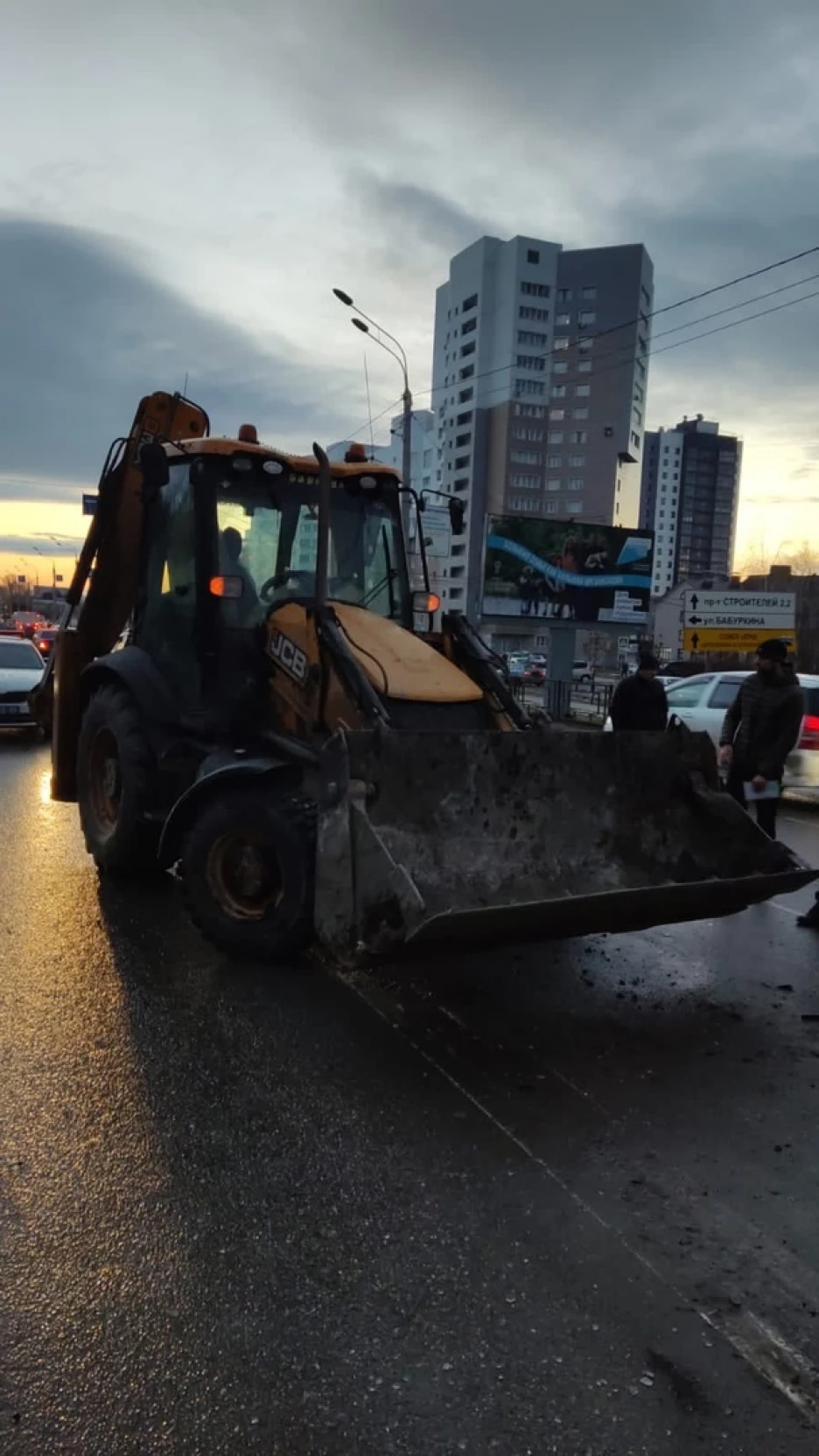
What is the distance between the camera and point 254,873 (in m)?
5.41

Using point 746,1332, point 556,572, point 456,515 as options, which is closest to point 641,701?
point 456,515

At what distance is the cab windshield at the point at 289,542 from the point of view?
6.38 m

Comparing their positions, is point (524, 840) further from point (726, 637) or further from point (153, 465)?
point (726, 637)

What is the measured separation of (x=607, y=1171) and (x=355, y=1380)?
1304 mm

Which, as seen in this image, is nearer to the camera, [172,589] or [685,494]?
[172,589]

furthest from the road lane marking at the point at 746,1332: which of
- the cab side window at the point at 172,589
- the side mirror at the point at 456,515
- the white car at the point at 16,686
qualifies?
the white car at the point at 16,686

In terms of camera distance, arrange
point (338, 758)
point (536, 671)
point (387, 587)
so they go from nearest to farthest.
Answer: point (338, 758) → point (387, 587) → point (536, 671)

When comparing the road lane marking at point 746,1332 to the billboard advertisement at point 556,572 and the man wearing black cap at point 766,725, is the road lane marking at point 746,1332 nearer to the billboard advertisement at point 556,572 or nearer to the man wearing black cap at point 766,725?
the man wearing black cap at point 766,725

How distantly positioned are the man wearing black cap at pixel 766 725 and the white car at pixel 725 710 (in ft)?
11.9

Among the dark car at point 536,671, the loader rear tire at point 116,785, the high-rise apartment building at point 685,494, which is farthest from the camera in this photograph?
the high-rise apartment building at point 685,494

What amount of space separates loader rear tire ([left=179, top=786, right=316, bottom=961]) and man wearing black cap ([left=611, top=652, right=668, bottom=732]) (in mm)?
4471

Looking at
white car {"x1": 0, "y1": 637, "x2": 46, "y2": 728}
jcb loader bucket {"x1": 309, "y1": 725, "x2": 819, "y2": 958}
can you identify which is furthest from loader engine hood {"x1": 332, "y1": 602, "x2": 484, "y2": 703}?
white car {"x1": 0, "y1": 637, "x2": 46, "y2": 728}

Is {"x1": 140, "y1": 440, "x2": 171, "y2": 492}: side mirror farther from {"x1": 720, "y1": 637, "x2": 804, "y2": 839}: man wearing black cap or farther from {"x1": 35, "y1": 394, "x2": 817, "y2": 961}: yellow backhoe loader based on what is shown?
{"x1": 720, "y1": 637, "x2": 804, "y2": 839}: man wearing black cap

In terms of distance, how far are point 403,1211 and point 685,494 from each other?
176 m
